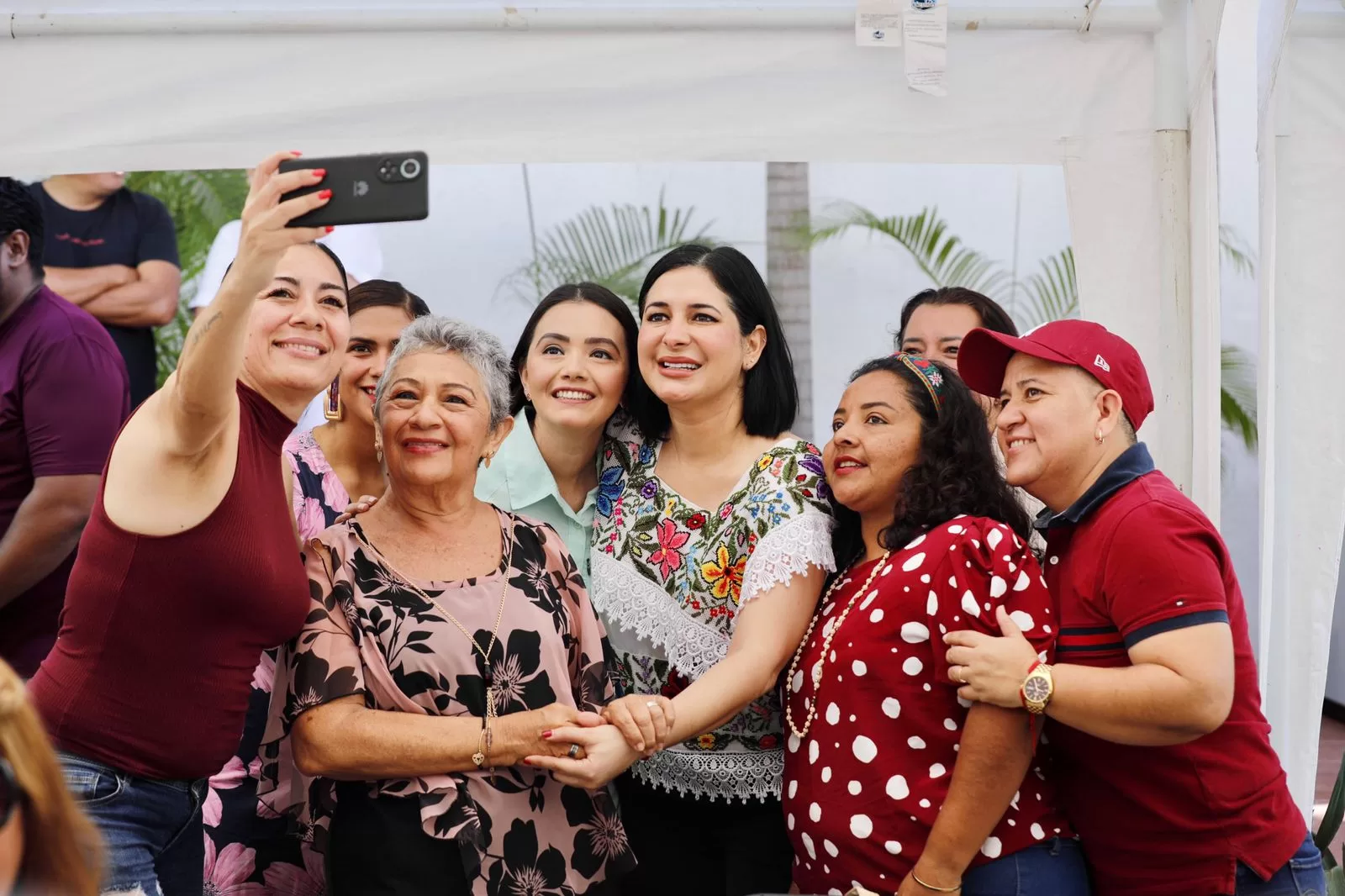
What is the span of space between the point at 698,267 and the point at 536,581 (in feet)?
3.00

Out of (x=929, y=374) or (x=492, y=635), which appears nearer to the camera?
(x=492, y=635)

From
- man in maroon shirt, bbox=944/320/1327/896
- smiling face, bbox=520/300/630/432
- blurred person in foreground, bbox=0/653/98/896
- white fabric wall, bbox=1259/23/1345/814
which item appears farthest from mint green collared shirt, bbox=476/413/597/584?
blurred person in foreground, bbox=0/653/98/896

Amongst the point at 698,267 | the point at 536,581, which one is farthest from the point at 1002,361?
the point at 536,581

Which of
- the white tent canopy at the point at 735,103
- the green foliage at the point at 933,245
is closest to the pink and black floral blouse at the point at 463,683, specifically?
the white tent canopy at the point at 735,103

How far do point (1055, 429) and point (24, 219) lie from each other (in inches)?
97.7

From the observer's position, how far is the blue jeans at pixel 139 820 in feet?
6.52

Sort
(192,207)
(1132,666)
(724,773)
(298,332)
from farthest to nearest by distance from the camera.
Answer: (192,207) < (724,773) < (298,332) < (1132,666)

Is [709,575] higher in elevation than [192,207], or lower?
lower

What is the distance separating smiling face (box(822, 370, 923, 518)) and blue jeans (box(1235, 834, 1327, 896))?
3.17 feet

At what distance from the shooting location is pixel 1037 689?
2240 mm

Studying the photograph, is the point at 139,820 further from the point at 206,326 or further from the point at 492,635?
the point at 206,326

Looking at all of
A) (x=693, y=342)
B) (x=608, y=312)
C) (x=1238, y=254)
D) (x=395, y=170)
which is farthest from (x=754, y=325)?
(x=1238, y=254)

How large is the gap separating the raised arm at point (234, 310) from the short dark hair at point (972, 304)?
229cm

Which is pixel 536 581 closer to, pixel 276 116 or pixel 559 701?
pixel 559 701
